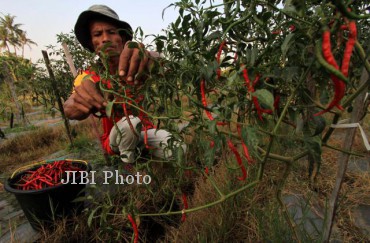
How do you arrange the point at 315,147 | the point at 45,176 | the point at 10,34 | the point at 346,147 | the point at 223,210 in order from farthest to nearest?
the point at 10,34 → the point at 45,176 → the point at 223,210 → the point at 346,147 → the point at 315,147

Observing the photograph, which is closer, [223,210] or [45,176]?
[223,210]

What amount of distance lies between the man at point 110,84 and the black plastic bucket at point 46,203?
341 mm

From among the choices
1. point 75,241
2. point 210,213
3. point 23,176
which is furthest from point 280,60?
point 23,176

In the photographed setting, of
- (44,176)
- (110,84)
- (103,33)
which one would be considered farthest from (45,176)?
(110,84)

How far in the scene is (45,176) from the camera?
1426 mm

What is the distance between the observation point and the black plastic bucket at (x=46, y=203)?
4.17 ft

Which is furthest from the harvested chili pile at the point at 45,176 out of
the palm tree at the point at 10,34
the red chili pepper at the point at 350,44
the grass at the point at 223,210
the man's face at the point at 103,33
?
the palm tree at the point at 10,34

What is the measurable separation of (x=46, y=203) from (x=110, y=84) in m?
0.96

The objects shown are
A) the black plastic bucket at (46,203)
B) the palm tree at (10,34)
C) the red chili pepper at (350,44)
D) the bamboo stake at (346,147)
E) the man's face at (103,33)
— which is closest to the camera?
the red chili pepper at (350,44)

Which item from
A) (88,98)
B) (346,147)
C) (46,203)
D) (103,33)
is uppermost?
(103,33)

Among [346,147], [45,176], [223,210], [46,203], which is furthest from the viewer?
[45,176]

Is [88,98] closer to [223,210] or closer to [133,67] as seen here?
[133,67]

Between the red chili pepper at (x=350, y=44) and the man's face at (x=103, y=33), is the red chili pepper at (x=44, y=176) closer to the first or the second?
the man's face at (x=103, y=33)

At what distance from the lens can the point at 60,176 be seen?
1.42 m
